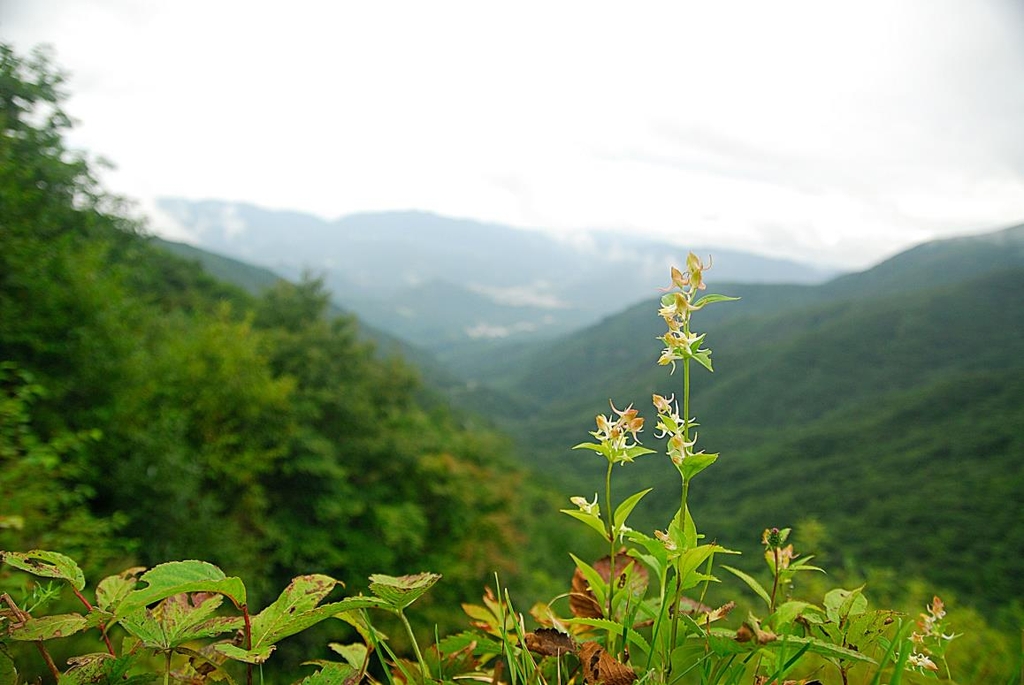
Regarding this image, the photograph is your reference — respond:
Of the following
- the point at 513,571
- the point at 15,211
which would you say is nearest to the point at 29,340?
the point at 15,211

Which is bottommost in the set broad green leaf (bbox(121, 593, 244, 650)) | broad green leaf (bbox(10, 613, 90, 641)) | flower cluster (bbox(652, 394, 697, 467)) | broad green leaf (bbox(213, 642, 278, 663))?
broad green leaf (bbox(121, 593, 244, 650))

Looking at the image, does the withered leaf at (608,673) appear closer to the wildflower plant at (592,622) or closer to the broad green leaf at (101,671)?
the wildflower plant at (592,622)

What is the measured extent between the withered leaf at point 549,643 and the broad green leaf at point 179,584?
0.36 metres

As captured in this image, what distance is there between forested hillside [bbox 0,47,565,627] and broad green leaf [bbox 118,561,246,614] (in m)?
Result: 1.39

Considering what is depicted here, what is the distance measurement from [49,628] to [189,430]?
10.6 meters

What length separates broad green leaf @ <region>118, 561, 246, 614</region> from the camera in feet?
1.94

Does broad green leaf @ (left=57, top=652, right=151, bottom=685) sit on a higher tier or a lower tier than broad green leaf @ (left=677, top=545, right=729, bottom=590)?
lower

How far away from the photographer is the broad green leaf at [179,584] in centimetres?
59

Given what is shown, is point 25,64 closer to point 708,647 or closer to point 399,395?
point 708,647

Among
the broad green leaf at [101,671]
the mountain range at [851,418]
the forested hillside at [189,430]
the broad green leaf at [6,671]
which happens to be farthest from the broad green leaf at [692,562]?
the mountain range at [851,418]

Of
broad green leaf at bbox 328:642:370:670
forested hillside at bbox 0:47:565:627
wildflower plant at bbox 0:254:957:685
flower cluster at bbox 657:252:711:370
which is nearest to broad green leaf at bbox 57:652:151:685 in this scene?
wildflower plant at bbox 0:254:957:685

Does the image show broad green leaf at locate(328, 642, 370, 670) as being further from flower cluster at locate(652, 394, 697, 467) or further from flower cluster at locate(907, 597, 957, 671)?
flower cluster at locate(907, 597, 957, 671)

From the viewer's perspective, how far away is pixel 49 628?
60cm

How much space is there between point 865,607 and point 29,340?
777cm
